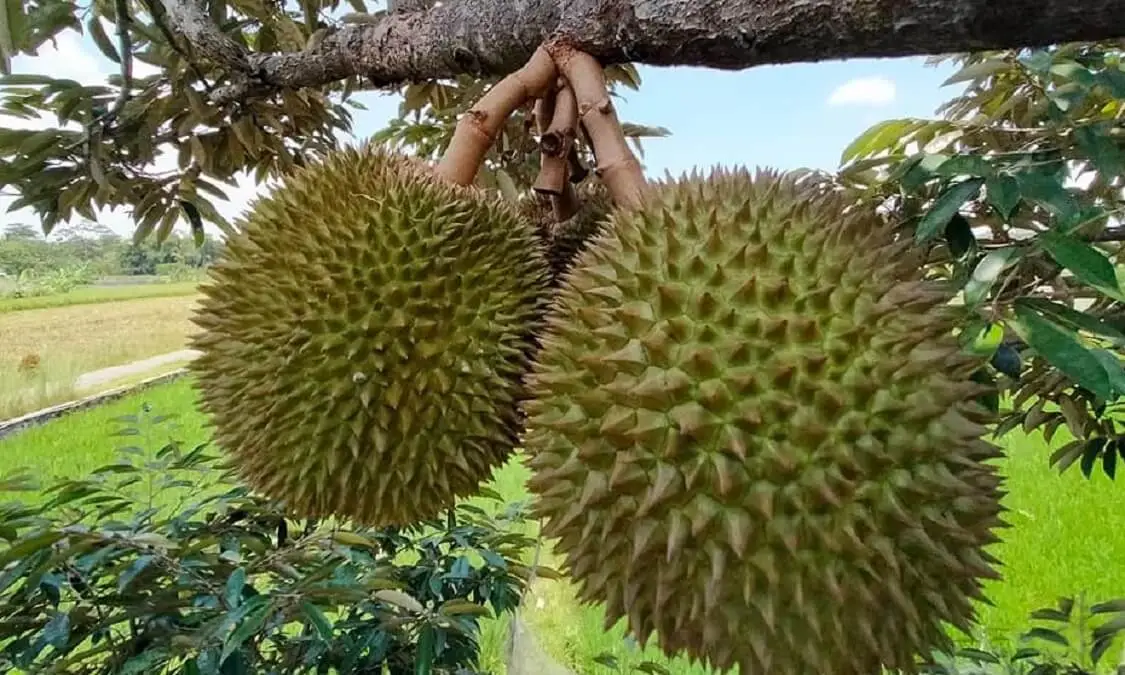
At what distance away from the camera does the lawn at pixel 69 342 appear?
9.68 ft

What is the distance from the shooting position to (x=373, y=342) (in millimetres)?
652

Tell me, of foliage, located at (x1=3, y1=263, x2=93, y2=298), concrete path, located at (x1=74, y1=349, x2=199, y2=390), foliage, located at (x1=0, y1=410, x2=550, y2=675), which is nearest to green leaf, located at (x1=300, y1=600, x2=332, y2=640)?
foliage, located at (x1=0, y1=410, x2=550, y2=675)

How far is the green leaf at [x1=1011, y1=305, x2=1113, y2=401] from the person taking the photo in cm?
50

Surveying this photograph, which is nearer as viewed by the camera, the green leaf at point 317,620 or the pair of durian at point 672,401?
the pair of durian at point 672,401

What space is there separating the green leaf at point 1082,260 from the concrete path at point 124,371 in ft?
10.0

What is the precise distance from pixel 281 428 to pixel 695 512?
33cm

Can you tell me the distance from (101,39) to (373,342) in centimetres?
106

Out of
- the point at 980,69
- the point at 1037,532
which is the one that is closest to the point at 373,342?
the point at 980,69

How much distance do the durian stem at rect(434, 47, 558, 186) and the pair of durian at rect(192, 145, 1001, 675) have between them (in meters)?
A: 0.06

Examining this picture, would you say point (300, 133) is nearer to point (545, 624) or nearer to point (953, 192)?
point (545, 624)

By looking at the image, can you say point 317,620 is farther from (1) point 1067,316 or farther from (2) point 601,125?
(1) point 1067,316

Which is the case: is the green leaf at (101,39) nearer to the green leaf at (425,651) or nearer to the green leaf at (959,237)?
the green leaf at (425,651)

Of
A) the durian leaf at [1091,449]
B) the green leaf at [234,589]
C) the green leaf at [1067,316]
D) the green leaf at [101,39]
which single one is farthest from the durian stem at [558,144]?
the green leaf at [101,39]

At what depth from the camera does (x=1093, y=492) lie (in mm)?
2381
